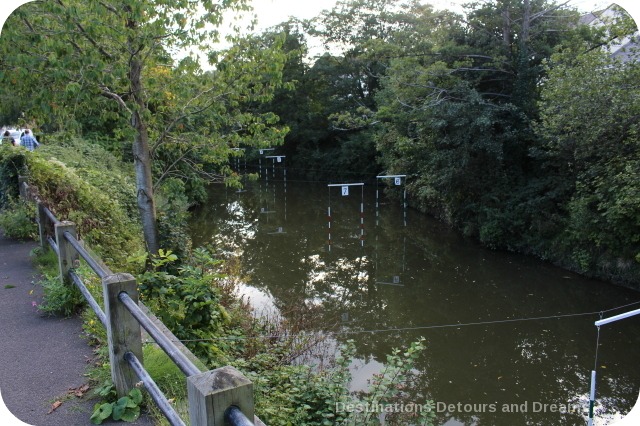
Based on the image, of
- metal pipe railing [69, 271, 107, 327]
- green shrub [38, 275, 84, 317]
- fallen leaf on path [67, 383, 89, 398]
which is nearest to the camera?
fallen leaf on path [67, 383, 89, 398]

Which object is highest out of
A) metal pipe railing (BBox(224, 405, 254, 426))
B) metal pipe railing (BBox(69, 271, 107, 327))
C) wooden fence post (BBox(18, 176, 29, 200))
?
wooden fence post (BBox(18, 176, 29, 200))

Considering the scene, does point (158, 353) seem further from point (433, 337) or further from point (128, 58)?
point (433, 337)

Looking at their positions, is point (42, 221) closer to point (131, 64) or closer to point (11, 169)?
→ point (131, 64)

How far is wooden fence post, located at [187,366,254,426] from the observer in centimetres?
171

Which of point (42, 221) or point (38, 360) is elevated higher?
point (42, 221)

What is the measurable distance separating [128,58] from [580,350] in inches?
325

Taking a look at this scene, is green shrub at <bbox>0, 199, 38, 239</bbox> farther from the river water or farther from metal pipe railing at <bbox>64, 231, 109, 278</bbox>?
the river water

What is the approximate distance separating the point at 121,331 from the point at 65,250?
6.00 ft

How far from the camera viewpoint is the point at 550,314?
976 cm

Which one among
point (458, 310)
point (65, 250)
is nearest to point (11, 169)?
point (65, 250)

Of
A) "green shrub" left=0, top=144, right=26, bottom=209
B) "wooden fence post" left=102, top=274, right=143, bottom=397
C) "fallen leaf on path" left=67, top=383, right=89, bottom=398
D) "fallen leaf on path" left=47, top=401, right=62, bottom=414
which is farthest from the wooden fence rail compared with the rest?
"green shrub" left=0, top=144, right=26, bottom=209

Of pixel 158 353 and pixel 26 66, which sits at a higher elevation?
pixel 26 66

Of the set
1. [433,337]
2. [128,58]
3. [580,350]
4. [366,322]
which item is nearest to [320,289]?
[366,322]

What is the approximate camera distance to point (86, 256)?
3.60 metres
